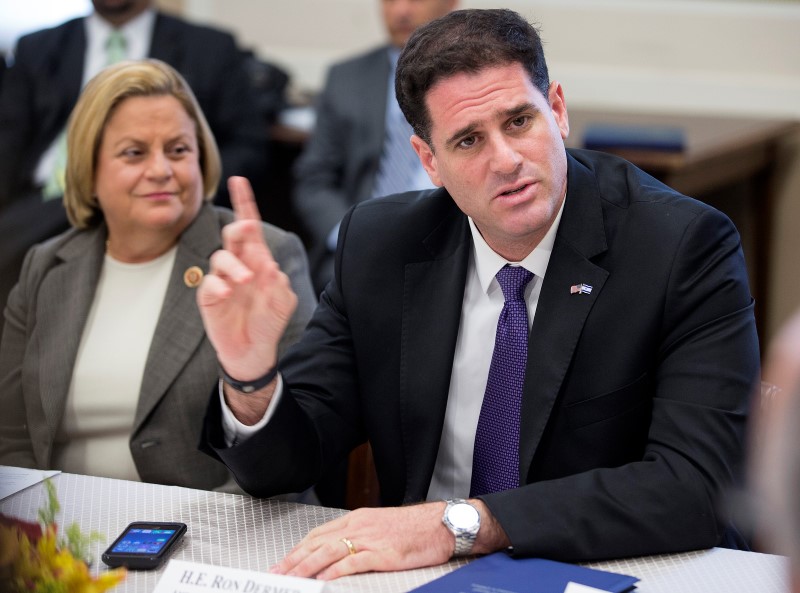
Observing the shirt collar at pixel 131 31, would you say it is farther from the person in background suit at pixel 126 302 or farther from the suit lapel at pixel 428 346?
the suit lapel at pixel 428 346

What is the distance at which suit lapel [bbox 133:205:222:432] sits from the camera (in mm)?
2055

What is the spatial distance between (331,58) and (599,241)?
11.0 ft

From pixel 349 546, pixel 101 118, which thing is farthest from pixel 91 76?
pixel 349 546

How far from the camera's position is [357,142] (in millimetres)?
3684

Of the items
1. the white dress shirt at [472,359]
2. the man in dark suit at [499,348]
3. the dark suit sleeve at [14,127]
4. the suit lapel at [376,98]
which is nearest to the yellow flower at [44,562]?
the man in dark suit at [499,348]

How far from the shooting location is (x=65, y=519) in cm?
150

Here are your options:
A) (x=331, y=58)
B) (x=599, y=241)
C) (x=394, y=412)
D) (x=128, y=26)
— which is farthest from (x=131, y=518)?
(x=331, y=58)

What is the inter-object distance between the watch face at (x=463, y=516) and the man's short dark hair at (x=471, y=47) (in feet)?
2.39

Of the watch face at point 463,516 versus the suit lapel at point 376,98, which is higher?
the suit lapel at point 376,98

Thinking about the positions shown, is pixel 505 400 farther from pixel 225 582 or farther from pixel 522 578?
pixel 225 582

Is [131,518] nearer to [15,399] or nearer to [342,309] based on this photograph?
[342,309]

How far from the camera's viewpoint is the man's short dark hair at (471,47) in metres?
1.69

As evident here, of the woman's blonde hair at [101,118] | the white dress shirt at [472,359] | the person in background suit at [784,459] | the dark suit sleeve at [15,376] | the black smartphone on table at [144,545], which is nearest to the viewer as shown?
the person in background suit at [784,459]

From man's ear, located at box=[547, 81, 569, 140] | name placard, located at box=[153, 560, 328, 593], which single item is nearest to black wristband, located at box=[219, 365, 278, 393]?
name placard, located at box=[153, 560, 328, 593]
